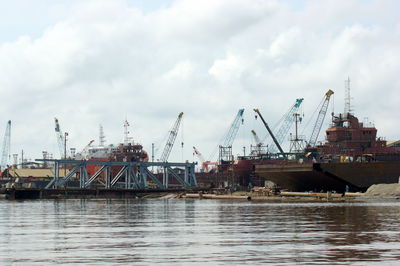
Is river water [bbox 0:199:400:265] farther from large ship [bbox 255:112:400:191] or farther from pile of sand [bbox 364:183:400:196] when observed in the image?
large ship [bbox 255:112:400:191]

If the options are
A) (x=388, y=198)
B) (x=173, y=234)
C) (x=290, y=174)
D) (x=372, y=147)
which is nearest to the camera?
(x=173, y=234)

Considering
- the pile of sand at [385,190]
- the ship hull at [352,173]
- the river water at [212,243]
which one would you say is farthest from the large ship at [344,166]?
the river water at [212,243]

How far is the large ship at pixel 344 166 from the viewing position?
150875 mm

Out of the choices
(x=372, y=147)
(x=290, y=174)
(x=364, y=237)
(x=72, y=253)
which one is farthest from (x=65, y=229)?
(x=372, y=147)

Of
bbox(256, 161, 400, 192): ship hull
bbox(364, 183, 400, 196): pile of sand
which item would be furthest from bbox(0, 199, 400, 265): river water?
bbox(256, 161, 400, 192): ship hull

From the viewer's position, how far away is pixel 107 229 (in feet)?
189

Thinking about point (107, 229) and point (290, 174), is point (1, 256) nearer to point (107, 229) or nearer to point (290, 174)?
point (107, 229)

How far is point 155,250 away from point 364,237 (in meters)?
13.0

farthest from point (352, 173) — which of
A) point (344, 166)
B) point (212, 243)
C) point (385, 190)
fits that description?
point (212, 243)

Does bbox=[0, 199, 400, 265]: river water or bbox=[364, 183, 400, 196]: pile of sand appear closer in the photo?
bbox=[0, 199, 400, 265]: river water

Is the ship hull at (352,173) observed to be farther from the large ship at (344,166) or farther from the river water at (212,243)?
the river water at (212,243)

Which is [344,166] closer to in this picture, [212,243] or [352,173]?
[352,173]

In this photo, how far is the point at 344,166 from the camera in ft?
495

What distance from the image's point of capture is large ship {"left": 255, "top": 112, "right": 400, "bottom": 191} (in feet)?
495
